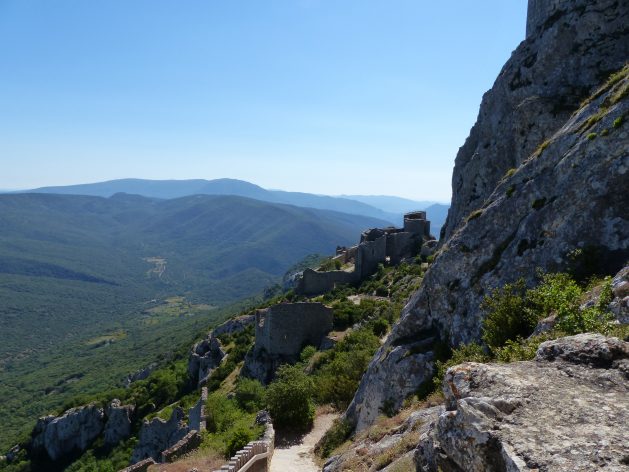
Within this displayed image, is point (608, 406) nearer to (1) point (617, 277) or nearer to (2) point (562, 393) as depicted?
(2) point (562, 393)

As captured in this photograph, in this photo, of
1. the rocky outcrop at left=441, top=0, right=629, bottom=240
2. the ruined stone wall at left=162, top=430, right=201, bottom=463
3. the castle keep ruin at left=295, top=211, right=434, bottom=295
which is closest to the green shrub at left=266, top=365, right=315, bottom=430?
the ruined stone wall at left=162, top=430, right=201, bottom=463

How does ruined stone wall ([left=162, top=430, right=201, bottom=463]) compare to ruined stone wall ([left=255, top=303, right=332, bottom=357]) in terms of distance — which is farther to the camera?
ruined stone wall ([left=255, top=303, right=332, bottom=357])

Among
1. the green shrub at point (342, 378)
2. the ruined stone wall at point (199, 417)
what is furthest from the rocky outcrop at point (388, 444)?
the ruined stone wall at point (199, 417)

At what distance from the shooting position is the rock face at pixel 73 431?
52.0m

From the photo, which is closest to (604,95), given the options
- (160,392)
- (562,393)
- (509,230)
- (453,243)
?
(509,230)

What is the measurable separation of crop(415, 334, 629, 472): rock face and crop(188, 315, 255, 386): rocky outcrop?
38.7 m

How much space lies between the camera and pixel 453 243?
18.2 metres

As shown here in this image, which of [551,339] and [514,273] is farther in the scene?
[514,273]

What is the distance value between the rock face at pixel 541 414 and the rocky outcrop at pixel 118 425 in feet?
152

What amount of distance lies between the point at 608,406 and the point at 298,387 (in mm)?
17111

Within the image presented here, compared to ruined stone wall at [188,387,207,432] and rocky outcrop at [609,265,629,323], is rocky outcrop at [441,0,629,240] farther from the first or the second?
ruined stone wall at [188,387,207,432]

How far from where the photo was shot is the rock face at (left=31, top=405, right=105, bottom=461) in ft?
171

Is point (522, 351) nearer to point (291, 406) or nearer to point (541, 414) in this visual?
point (541, 414)

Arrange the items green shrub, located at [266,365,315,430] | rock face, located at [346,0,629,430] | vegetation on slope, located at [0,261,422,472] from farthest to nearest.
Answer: vegetation on slope, located at [0,261,422,472] < green shrub, located at [266,365,315,430] < rock face, located at [346,0,629,430]
